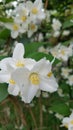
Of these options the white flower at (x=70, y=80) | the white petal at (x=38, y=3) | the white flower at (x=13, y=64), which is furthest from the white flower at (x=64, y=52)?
the white flower at (x=13, y=64)

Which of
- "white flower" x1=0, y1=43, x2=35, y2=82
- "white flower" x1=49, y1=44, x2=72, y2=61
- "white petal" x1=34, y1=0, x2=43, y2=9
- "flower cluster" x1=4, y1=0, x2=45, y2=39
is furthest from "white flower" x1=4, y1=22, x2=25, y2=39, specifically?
"white flower" x1=0, y1=43, x2=35, y2=82

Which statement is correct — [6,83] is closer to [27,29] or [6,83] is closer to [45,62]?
[45,62]

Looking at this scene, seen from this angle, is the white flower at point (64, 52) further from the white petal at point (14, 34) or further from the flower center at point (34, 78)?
the flower center at point (34, 78)

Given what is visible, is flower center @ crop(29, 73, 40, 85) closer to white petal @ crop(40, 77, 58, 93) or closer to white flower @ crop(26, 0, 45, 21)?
white petal @ crop(40, 77, 58, 93)

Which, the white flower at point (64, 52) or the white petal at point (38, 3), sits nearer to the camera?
the white petal at point (38, 3)

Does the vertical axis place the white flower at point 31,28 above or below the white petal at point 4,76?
below

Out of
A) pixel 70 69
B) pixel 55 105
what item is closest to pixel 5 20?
pixel 55 105

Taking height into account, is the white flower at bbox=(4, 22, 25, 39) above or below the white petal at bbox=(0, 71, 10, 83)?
below

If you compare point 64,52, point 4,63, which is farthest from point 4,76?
point 64,52
